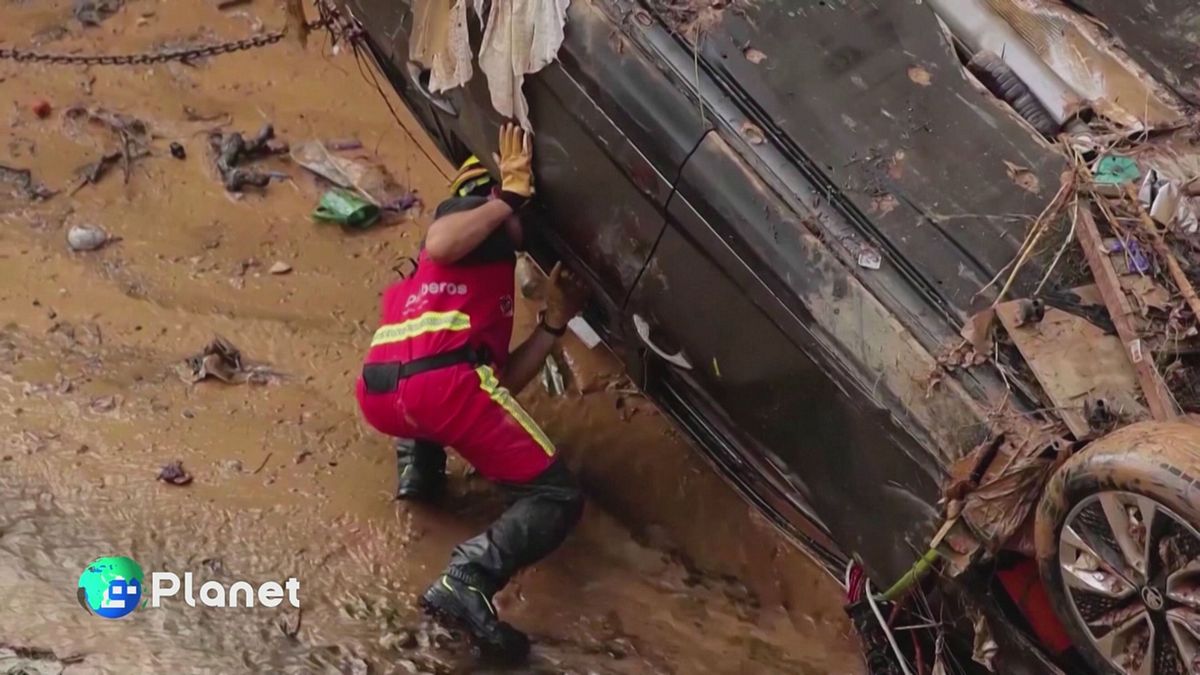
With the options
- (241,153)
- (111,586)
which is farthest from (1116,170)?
(241,153)

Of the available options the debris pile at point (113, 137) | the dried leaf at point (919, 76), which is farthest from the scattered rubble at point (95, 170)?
the dried leaf at point (919, 76)

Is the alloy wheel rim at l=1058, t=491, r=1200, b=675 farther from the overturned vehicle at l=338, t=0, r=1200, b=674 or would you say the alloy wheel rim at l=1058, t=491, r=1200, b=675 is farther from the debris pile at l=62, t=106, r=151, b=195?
the debris pile at l=62, t=106, r=151, b=195

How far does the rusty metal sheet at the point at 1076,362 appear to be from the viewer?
2613mm

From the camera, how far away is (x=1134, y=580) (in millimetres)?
2430

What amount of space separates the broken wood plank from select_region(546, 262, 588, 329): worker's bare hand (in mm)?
1579

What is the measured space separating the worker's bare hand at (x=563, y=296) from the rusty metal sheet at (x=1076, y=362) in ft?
4.86

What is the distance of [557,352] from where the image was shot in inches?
189

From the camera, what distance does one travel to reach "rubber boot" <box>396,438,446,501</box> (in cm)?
414

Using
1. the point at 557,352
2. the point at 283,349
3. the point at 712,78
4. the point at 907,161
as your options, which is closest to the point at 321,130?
the point at 283,349

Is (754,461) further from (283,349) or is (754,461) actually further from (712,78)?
(283,349)

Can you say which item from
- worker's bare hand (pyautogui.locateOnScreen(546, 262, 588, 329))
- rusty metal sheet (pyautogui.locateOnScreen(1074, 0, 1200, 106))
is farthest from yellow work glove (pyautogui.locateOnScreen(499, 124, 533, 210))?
rusty metal sheet (pyautogui.locateOnScreen(1074, 0, 1200, 106))

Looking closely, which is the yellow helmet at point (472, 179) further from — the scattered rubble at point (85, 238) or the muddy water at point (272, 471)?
the scattered rubble at point (85, 238)

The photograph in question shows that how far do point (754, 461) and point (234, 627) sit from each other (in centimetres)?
159

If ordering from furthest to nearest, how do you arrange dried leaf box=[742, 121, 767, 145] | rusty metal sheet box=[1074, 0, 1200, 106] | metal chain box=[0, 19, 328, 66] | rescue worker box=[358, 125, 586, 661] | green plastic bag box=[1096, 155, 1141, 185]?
1. metal chain box=[0, 19, 328, 66]
2. rescue worker box=[358, 125, 586, 661]
3. rusty metal sheet box=[1074, 0, 1200, 106]
4. dried leaf box=[742, 121, 767, 145]
5. green plastic bag box=[1096, 155, 1141, 185]
